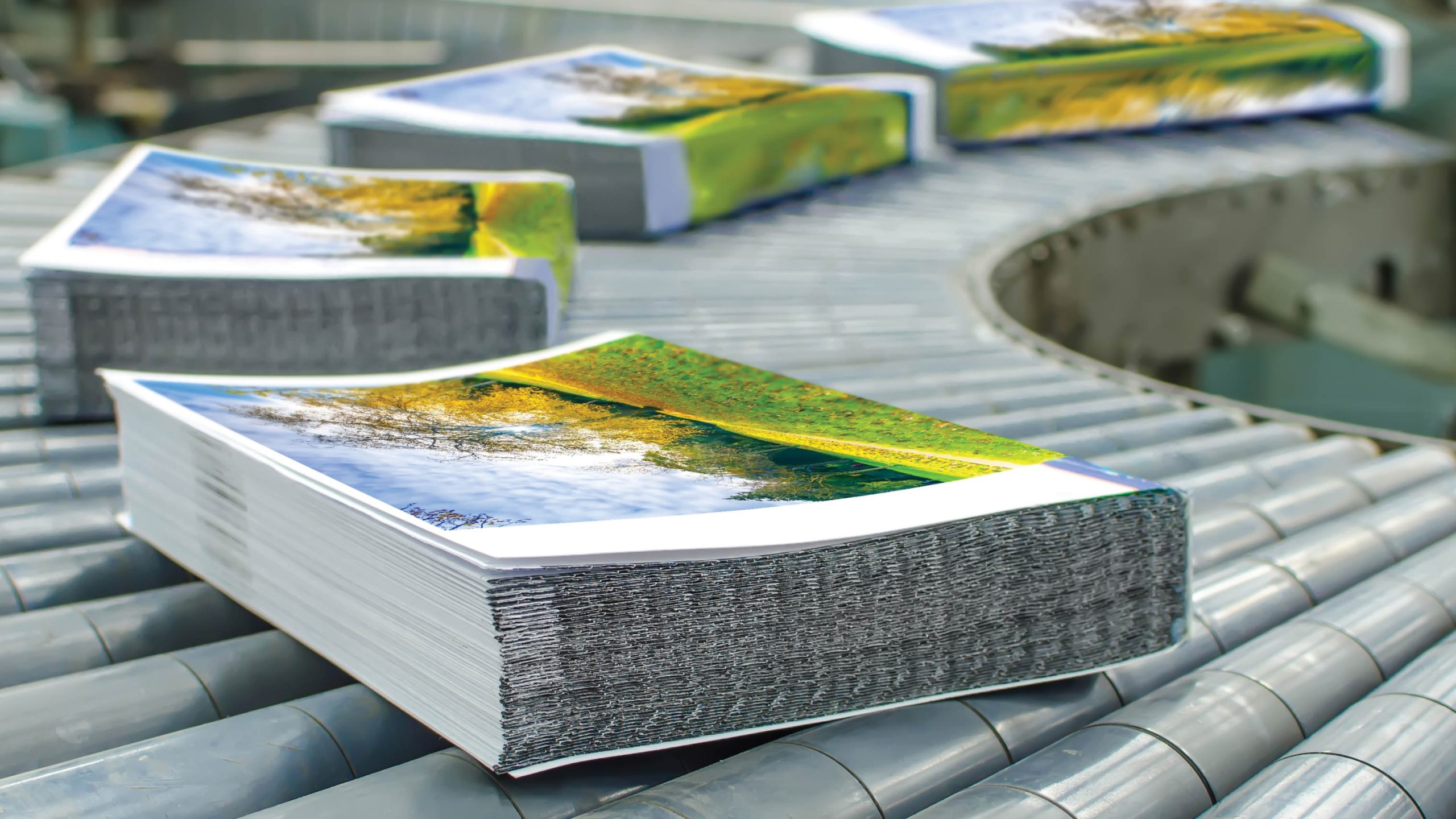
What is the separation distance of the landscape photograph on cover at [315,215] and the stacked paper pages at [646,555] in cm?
123

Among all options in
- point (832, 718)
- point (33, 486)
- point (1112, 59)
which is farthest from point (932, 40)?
point (832, 718)

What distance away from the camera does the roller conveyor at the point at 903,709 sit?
4.83 feet

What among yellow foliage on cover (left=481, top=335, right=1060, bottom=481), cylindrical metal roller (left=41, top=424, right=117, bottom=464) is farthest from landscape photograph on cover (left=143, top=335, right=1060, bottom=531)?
cylindrical metal roller (left=41, top=424, right=117, bottom=464)

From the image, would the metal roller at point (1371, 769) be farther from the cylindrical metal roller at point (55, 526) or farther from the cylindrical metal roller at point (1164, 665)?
the cylindrical metal roller at point (55, 526)

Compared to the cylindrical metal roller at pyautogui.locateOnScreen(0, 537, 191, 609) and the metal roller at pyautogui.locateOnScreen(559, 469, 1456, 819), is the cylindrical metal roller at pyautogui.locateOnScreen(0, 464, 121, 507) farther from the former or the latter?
the metal roller at pyautogui.locateOnScreen(559, 469, 1456, 819)

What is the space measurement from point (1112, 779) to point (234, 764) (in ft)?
3.48

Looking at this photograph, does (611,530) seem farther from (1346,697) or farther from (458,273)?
(458,273)

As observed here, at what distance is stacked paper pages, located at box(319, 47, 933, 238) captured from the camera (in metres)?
5.41

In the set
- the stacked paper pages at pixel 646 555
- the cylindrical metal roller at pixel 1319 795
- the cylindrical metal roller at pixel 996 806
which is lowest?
the cylindrical metal roller at pixel 1319 795

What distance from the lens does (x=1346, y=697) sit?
1.84 metres

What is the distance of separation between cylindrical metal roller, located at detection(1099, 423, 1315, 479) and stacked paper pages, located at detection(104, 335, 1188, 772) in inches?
43.1

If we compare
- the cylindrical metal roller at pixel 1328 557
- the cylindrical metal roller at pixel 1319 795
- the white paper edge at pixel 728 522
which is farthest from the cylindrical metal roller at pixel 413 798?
the cylindrical metal roller at pixel 1328 557

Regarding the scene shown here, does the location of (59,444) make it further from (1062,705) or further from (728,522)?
(1062,705)

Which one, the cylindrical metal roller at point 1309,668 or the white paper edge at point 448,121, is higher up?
the white paper edge at point 448,121
